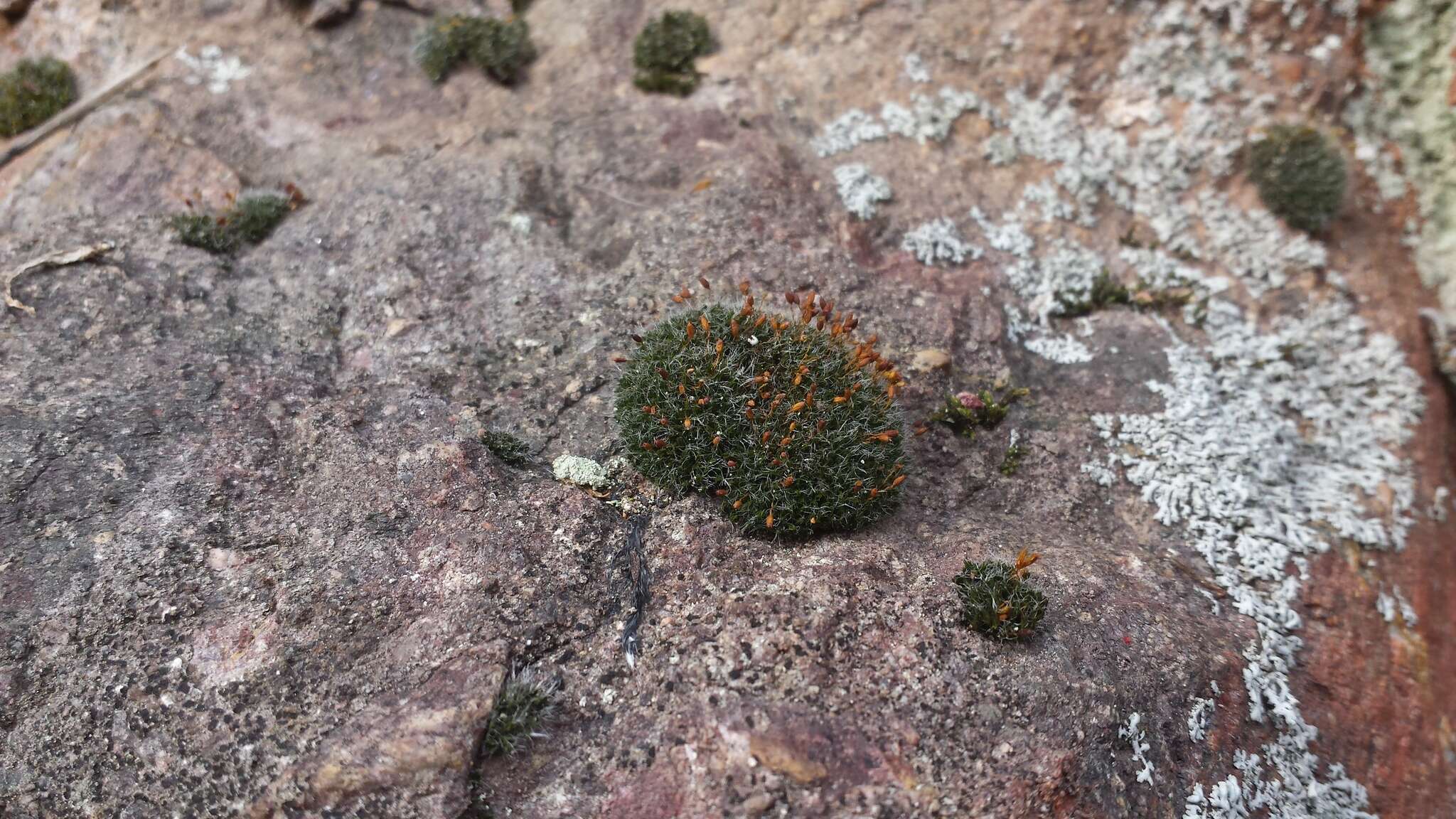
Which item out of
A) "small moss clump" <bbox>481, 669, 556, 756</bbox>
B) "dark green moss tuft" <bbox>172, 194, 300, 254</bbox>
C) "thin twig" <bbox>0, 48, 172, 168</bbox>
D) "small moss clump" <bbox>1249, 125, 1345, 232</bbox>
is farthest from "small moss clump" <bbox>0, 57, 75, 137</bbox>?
"small moss clump" <bbox>1249, 125, 1345, 232</bbox>

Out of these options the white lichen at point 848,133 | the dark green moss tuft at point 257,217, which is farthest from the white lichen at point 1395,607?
the dark green moss tuft at point 257,217

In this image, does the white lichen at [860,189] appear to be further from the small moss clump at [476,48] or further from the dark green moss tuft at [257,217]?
the dark green moss tuft at [257,217]

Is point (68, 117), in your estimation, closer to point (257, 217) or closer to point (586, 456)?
point (257, 217)

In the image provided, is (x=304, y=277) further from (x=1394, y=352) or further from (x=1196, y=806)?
(x=1394, y=352)

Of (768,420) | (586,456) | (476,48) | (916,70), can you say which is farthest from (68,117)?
(916,70)

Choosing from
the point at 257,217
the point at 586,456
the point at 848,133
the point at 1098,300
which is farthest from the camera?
the point at 848,133

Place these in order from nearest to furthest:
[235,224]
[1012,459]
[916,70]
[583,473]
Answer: [583,473], [1012,459], [235,224], [916,70]

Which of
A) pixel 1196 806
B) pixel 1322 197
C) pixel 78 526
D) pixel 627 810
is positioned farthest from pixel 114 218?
pixel 1322 197

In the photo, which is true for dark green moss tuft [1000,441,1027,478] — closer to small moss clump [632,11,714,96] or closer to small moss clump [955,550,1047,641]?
small moss clump [955,550,1047,641]
